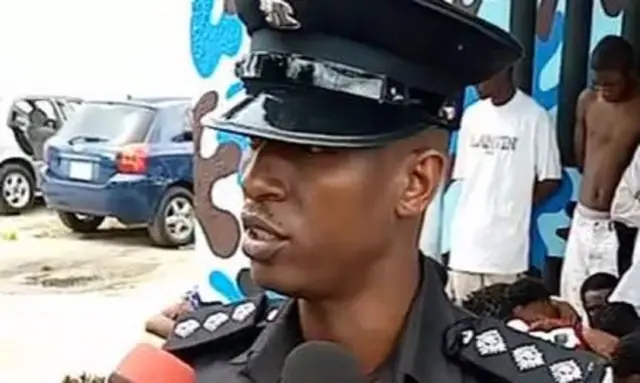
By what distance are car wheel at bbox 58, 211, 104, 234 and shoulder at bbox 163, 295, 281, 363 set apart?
965 cm

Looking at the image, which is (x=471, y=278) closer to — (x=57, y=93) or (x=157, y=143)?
(x=157, y=143)

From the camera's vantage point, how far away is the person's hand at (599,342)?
303cm

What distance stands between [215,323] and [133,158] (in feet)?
28.0

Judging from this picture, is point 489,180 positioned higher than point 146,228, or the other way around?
point 489,180

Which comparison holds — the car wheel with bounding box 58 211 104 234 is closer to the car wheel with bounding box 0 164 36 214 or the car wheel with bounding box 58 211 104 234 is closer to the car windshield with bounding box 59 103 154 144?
the car windshield with bounding box 59 103 154 144

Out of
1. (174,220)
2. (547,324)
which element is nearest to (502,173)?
(547,324)

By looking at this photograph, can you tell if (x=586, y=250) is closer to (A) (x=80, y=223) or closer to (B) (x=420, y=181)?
(B) (x=420, y=181)

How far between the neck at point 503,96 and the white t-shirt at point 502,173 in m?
0.02

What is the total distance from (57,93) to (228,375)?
469 inches

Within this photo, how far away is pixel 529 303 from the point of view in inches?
142

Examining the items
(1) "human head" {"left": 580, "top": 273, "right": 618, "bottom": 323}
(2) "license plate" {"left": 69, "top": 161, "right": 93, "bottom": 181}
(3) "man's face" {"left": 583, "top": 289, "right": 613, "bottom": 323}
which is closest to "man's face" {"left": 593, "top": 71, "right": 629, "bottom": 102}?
(1) "human head" {"left": 580, "top": 273, "right": 618, "bottom": 323}

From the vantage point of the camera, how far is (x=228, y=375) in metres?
1.32

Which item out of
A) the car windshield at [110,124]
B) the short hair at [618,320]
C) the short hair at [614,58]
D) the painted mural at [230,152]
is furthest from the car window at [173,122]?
the short hair at [618,320]

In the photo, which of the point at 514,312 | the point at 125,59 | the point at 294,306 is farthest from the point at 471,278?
the point at 125,59
